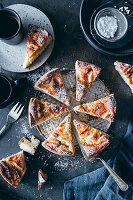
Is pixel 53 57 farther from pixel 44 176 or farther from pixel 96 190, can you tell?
pixel 96 190

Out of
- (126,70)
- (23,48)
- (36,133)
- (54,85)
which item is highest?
(126,70)

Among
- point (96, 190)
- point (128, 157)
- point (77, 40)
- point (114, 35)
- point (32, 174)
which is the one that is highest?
point (114, 35)

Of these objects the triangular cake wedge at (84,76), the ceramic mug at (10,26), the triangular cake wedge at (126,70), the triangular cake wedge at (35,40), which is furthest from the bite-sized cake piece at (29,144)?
the triangular cake wedge at (126,70)

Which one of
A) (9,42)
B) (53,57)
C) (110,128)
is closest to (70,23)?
(53,57)

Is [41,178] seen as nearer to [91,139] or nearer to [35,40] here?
[91,139]

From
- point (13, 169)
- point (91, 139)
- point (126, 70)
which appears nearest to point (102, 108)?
point (91, 139)

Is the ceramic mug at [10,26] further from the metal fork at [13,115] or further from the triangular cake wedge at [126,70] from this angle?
the triangular cake wedge at [126,70]

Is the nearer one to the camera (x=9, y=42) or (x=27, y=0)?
(x=9, y=42)
